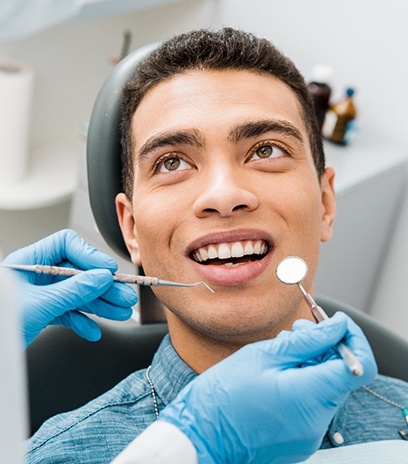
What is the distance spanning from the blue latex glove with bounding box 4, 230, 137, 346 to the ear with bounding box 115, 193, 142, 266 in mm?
69

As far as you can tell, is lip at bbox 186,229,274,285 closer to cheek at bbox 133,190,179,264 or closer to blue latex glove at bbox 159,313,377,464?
cheek at bbox 133,190,179,264

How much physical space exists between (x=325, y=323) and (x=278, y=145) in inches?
18.2

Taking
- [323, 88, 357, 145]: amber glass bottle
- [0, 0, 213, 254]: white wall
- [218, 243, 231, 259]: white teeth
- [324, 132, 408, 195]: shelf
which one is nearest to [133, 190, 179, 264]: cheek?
[218, 243, 231, 259]: white teeth

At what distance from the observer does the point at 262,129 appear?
134 cm

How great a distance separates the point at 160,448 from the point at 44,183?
1988 mm

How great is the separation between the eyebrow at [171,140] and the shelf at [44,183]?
137cm

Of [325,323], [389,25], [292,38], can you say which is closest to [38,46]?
[292,38]

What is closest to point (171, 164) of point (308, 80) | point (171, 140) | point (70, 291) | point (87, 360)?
point (171, 140)

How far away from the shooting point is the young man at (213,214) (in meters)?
1.26

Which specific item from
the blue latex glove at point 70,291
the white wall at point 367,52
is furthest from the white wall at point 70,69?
the blue latex glove at point 70,291

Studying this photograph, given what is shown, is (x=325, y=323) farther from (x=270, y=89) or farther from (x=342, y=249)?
(x=342, y=249)

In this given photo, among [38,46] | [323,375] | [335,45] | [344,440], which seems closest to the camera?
[323,375]

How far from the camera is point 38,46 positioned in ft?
9.39

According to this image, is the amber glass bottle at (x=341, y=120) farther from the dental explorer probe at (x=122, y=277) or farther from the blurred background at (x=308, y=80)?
the dental explorer probe at (x=122, y=277)
